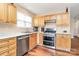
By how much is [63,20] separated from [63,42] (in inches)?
47.0

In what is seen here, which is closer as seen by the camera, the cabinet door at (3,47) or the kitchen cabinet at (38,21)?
the cabinet door at (3,47)

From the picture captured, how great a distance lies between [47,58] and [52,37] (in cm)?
411

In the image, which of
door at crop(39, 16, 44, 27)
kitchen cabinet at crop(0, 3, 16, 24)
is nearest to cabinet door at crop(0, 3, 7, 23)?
kitchen cabinet at crop(0, 3, 16, 24)

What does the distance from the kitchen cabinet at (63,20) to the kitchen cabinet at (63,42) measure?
0.71 metres

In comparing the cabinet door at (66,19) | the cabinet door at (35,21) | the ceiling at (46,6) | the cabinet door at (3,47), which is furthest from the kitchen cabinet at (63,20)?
the cabinet door at (3,47)

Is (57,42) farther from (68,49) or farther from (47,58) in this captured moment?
(47,58)

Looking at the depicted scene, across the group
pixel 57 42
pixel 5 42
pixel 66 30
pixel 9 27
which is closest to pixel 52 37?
pixel 57 42

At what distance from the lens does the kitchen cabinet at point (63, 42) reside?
4418 mm

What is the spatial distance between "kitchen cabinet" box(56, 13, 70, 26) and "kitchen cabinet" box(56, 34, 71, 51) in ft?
2.34

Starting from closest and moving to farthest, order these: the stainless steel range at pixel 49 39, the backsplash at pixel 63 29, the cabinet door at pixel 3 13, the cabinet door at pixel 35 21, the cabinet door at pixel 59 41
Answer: the cabinet door at pixel 3 13, the cabinet door at pixel 59 41, the stainless steel range at pixel 49 39, the backsplash at pixel 63 29, the cabinet door at pixel 35 21

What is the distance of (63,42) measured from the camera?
4555 millimetres

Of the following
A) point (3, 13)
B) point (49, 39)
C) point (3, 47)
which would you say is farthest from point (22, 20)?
point (3, 47)

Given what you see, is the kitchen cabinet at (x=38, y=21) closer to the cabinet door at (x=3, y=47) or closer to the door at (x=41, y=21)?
the door at (x=41, y=21)

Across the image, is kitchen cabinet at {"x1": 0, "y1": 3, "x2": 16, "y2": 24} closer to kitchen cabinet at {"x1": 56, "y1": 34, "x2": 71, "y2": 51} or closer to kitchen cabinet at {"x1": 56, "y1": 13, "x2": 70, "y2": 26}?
kitchen cabinet at {"x1": 56, "y1": 34, "x2": 71, "y2": 51}
